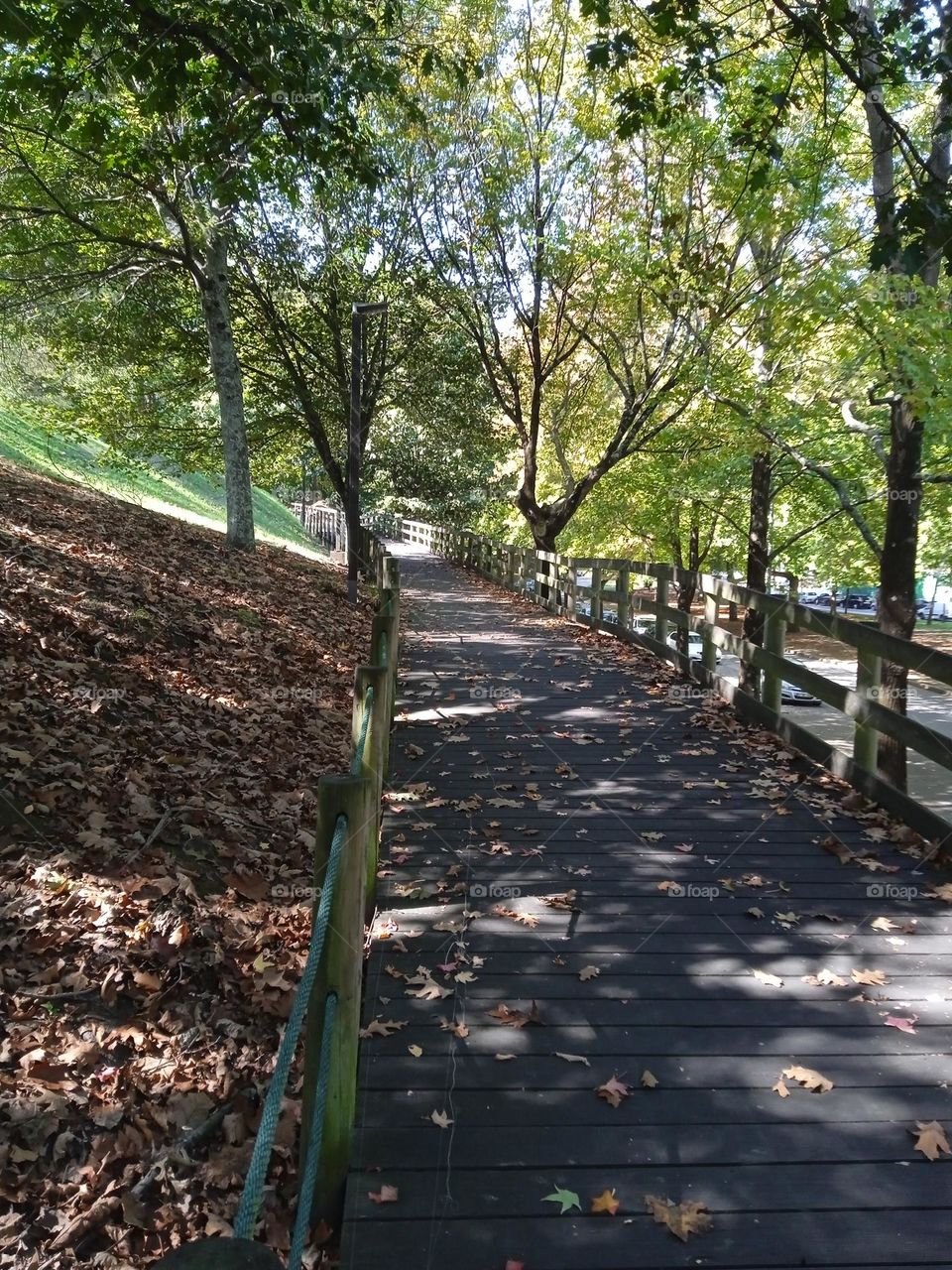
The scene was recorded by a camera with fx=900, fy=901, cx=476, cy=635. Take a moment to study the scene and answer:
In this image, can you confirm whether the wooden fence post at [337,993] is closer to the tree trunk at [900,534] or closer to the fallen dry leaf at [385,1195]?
the fallen dry leaf at [385,1195]

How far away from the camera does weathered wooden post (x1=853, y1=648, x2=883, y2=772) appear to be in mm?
6391

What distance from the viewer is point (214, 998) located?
4.02 meters

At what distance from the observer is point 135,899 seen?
433cm

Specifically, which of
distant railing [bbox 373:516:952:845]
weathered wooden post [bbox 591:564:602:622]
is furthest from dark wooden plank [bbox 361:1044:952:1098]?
weathered wooden post [bbox 591:564:602:622]

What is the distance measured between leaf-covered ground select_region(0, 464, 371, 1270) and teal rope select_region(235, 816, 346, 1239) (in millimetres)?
926

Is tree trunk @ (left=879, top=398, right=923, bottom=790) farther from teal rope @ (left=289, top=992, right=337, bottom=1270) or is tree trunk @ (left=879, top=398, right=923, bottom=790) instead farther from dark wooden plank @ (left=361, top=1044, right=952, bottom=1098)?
teal rope @ (left=289, top=992, right=337, bottom=1270)

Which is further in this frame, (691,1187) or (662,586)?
(662,586)

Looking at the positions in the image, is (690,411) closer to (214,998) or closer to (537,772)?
(537,772)

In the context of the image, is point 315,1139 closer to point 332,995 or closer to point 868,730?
point 332,995

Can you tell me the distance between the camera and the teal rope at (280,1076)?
6.20ft

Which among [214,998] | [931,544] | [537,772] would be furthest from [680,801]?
[931,544]

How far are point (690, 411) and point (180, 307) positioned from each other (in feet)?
40.7

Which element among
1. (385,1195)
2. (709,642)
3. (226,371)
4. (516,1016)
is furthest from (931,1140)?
(226,371)

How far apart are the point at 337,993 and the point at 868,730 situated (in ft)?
15.8
